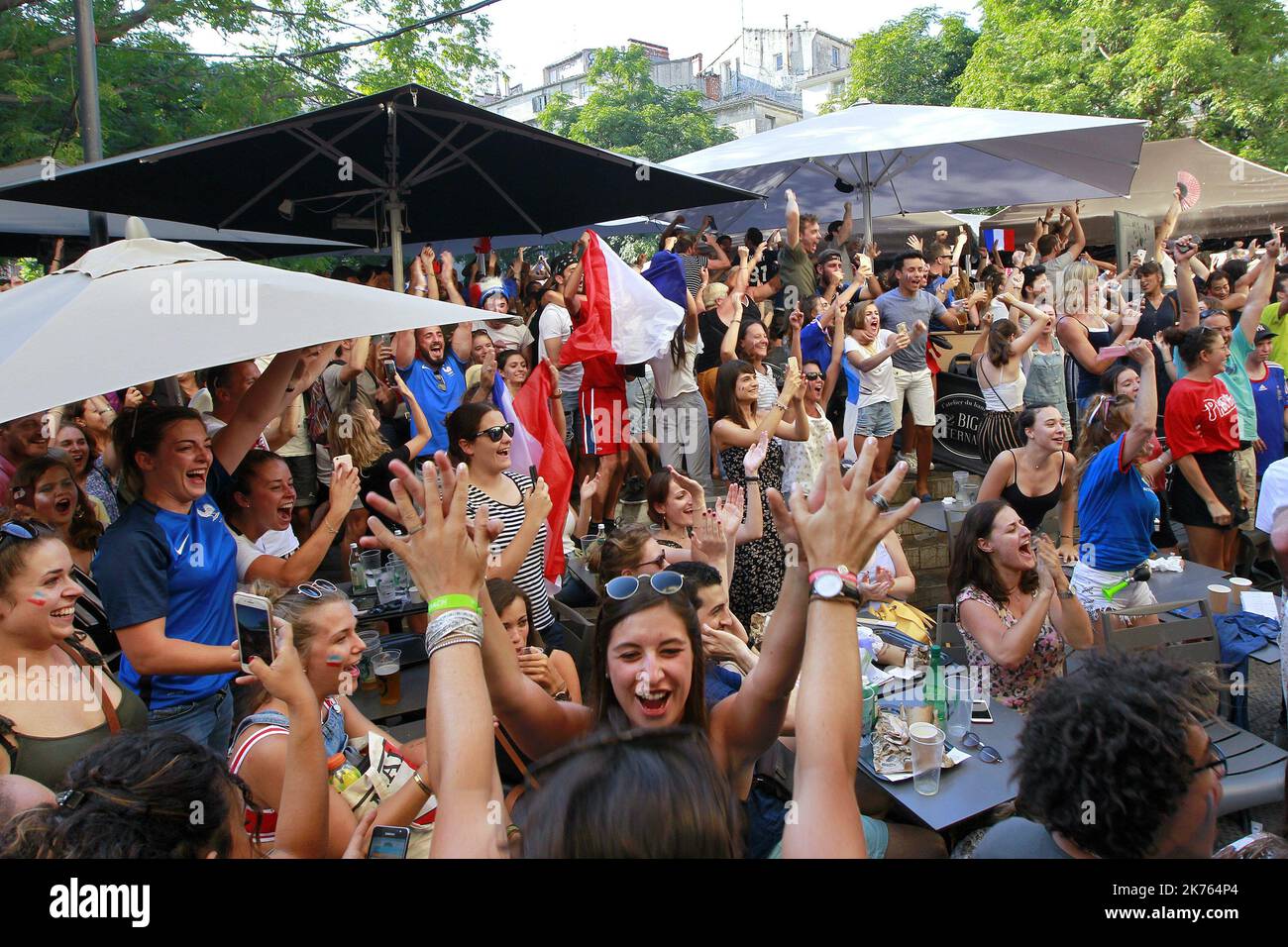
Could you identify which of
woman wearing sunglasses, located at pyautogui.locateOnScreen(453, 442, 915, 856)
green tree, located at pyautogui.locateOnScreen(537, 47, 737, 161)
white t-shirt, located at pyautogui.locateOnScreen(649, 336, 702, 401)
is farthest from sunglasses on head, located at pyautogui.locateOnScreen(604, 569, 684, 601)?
green tree, located at pyautogui.locateOnScreen(537, 47, 737, 161)

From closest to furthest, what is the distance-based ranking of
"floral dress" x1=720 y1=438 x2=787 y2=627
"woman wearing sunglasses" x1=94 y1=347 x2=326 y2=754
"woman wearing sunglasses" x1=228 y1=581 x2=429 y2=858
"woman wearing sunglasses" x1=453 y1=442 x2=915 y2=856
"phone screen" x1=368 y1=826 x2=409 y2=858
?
"woman wearing sunglasses" x1=453 y1=442 x2=915 y2=856 → "phone screen" x1=368 y1=826 x2=409 y2=858 → "woman wearing sunglasses" x1=228 y1=581 x2=429 y2=858 → "woman wearing sunglasses" x1=94 y1=347 x2=326 y2=754 → "floral dress" x1=720 y1=438 x2=787 y2=627

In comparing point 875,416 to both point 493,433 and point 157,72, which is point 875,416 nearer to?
point 493,433

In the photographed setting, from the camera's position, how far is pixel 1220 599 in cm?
451

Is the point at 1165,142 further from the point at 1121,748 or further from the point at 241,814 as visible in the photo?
the point at 241,814

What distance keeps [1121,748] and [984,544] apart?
2.09m

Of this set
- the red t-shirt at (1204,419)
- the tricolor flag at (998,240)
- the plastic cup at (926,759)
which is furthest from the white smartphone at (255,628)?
the tricolor flag at (998,240)

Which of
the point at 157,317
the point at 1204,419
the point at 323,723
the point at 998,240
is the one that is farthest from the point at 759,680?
the point at 998,240

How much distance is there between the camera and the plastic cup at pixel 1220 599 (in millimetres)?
4496

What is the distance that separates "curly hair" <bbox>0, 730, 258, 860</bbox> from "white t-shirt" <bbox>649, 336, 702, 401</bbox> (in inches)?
213

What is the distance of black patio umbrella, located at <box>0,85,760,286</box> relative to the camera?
400 cm

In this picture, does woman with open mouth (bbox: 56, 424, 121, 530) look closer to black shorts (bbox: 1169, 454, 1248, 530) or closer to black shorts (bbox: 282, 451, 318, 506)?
black shorts (bbox: 282, 451, 318, 506)

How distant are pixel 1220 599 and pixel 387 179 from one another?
4.95 metres

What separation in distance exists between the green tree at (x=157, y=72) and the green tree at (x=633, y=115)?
17.5m

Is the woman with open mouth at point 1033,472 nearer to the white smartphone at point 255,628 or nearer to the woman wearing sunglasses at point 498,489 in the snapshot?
the woman wearing sunglasses at point 498,489
